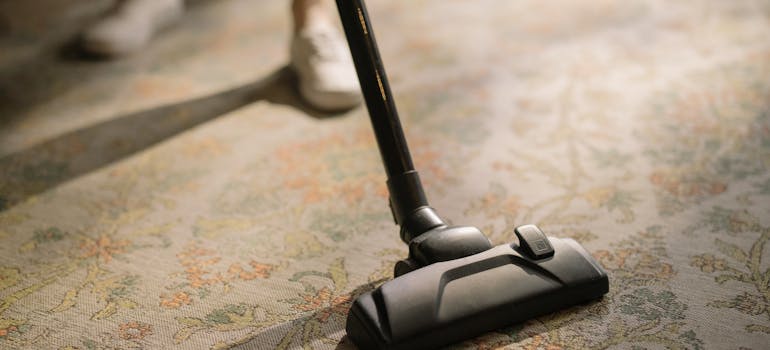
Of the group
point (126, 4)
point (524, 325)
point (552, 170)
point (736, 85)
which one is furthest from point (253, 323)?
point (126, 4)

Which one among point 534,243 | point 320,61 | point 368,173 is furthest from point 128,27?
point 534,243

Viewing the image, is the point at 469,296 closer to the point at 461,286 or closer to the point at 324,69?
the point at 461,286

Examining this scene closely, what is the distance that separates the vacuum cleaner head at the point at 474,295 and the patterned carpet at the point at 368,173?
40mm

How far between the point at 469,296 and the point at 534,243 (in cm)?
11

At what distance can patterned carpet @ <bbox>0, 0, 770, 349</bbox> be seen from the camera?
0.92 metres

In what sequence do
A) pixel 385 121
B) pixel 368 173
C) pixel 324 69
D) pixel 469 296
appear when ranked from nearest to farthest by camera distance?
pixel 469 296
pixel 385 121
pixel 368 173
pixel 324 69

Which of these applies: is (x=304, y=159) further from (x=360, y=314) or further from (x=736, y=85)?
(x=736, y=85)

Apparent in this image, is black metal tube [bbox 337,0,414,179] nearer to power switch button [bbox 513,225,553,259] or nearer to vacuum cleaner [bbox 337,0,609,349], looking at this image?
vacuum cleaner [bbox 337,0,609,349]

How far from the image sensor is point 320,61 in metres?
1.55

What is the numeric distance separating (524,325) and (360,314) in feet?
0.65

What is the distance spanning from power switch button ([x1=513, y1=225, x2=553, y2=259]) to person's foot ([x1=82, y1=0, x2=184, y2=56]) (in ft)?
4.22

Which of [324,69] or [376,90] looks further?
[324,69]

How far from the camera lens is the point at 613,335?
2.79ft

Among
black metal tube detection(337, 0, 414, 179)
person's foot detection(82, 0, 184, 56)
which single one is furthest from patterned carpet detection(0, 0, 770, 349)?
black metal tube detection(337, 0, 414, 179)
